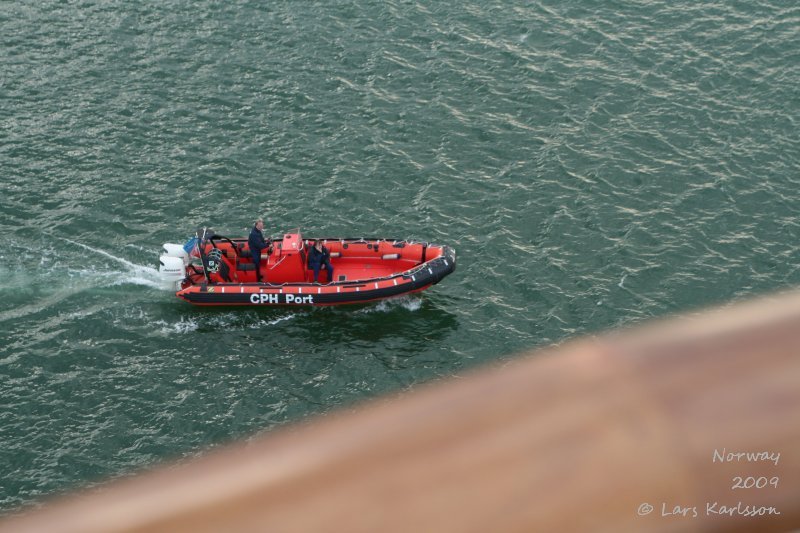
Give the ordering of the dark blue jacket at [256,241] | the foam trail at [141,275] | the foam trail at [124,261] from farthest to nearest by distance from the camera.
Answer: the foam trail at [124,261]
the foam trail at [141,275]
the dark blue jacket at [256,241]

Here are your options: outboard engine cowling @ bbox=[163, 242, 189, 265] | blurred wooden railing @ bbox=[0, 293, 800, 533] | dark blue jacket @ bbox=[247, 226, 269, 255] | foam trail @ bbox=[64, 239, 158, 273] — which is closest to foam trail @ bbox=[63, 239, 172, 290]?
foam trail @ bbox=[64, 239, 158, 273]

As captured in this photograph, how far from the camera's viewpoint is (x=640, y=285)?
110ft

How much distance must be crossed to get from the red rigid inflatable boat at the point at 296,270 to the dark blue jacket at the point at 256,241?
59cm

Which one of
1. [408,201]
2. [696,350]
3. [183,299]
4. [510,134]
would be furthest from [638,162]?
[696,350]

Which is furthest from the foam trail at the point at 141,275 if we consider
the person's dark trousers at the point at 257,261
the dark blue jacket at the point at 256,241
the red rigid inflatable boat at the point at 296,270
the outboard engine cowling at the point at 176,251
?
the dark blue jacket at the point at 256,241

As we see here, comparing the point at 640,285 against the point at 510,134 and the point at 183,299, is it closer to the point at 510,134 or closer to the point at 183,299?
the point at 510,134

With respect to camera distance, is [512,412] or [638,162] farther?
[638,162]

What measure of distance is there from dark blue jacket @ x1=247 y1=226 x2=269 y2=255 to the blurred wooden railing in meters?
31.1

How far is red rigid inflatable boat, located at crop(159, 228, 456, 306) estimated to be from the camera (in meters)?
32.8

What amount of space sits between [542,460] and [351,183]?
36.1 m

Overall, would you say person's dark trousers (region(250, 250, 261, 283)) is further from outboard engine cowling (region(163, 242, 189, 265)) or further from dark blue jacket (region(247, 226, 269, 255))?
outboard engine cowling (region(163, 242, 189, 265))

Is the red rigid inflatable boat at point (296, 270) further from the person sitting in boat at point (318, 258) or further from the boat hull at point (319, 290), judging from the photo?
the person sitting in boat at point (318, 258)

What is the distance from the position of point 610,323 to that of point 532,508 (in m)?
31.2

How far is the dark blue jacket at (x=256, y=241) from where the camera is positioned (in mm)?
32812
